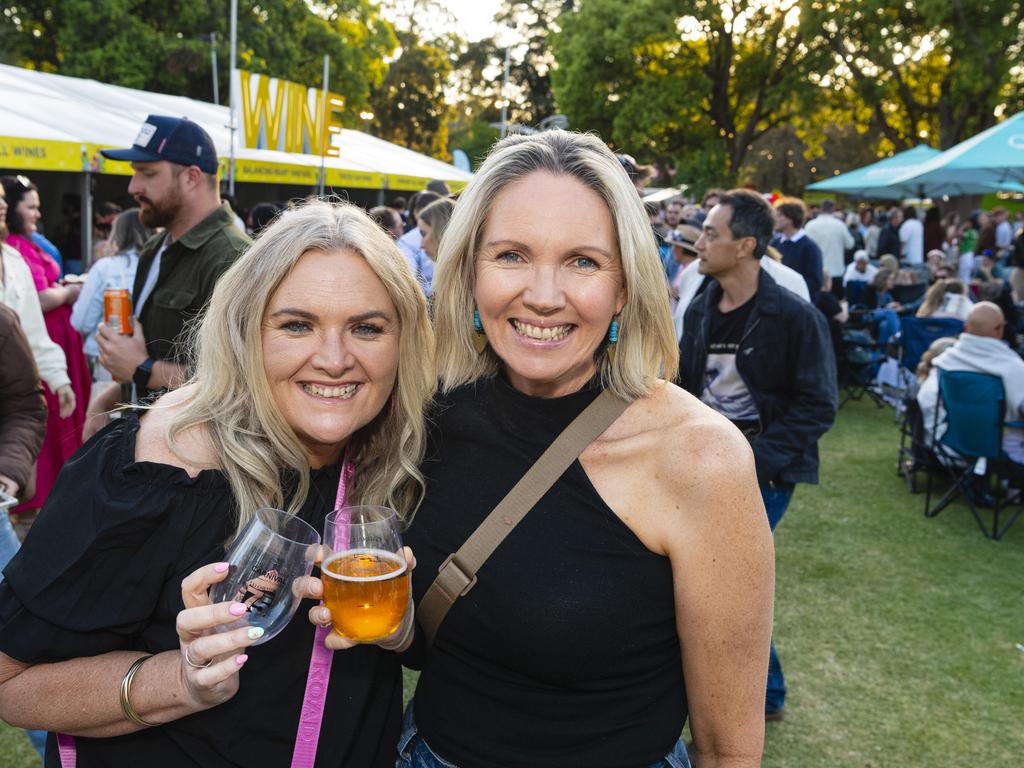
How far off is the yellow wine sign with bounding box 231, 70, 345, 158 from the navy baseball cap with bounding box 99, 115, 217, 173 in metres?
5.32

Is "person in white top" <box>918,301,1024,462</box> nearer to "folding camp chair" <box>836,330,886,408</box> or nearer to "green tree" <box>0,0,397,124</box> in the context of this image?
"folding camp chair" <box>836,330,886,408</box>

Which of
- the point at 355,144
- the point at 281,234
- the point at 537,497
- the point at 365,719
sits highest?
the point at 355,144

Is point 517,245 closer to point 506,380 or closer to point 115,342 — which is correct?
point 506,380

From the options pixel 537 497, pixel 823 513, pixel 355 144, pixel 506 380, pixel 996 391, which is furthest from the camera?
pixel 355 144

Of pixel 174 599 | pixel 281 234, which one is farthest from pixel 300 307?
pixel 174 599

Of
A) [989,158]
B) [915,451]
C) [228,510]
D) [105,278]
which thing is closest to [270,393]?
[228,510]

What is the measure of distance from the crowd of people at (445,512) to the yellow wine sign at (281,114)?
325 inches

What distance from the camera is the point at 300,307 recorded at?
71.3 inches

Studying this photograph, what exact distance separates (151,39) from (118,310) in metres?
23.7

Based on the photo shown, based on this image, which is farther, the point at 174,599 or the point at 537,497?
the point at 537,497

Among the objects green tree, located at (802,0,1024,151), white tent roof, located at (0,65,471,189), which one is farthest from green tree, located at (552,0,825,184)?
white tent roof, located at (0,65,471,189)

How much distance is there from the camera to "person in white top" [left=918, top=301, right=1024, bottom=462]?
6223 millimetres

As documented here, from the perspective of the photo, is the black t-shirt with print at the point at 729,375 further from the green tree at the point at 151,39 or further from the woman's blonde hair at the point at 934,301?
the green tree at the point at 151,39

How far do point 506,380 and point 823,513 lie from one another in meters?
5.64
